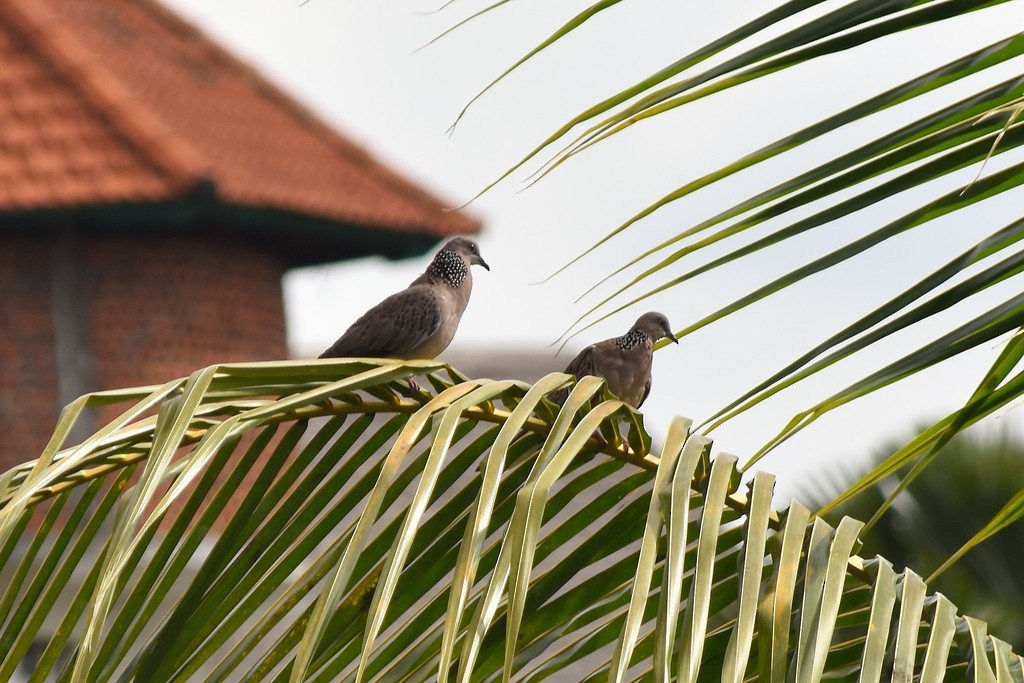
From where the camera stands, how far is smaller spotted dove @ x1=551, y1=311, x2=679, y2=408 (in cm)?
564

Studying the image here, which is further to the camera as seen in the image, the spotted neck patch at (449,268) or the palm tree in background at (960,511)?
the palm tree in background at (960,511)

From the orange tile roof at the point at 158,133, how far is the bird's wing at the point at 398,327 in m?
6.61

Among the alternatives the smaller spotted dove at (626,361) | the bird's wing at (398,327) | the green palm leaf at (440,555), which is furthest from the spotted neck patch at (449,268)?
the green palm leaf at (440,555)

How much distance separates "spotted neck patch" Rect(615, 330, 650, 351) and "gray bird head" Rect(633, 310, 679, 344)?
0.04 metres

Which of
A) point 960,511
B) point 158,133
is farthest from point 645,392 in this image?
point 158,133

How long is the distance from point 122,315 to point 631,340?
7.44 meters

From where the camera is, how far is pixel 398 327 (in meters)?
5.62

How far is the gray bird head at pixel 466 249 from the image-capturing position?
6.29 meters

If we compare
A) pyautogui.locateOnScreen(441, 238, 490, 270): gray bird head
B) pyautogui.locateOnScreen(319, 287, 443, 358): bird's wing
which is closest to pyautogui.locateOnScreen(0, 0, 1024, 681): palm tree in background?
pyautogui.locateOnScreen(319, 287, 443, 358): bird's wing

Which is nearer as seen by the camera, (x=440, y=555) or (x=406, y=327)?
(x=440, y=555)

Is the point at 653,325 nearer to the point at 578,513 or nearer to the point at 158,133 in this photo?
the point at 578,513

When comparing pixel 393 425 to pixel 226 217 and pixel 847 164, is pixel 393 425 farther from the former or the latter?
pixel 226 217

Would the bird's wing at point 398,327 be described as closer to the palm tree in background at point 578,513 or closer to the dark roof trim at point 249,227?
the palm tree in background at point 578,513

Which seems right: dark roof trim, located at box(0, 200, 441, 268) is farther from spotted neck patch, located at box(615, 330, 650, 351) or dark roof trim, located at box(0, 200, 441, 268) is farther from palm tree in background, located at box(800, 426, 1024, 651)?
spotted neck patch, located at box(615, 330, 650, 351)
